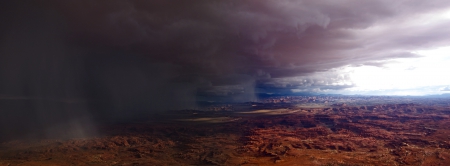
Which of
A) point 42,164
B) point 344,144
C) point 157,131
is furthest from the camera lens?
point 157,131

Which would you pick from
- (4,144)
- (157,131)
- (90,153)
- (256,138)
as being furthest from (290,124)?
(4,144)

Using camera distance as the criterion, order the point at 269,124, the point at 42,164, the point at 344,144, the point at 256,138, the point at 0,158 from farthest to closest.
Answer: the point at 269,124
the point at 256,138
the point at 344,144
the point at 0,158
the point at 42,164

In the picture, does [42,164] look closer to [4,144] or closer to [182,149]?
[182,149]

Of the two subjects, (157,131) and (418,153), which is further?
(157,131)

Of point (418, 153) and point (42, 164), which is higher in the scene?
point (42, 164)

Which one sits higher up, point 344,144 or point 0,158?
point 0,158

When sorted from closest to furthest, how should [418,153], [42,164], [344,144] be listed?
1. [42,164]
2. [418,153]
3. [344,144]

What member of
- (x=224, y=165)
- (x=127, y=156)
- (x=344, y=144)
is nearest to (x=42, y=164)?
(x=127, y=156)

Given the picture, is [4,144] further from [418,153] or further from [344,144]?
[418,153]

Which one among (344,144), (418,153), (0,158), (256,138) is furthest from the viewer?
(256,138)
